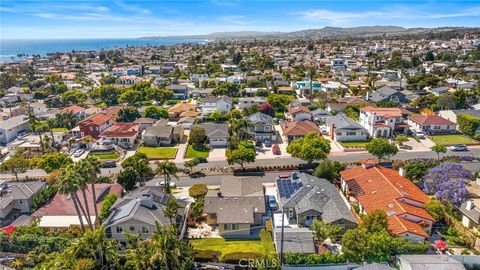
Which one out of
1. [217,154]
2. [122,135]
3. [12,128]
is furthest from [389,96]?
[12,128]

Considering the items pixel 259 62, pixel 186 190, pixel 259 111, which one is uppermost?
pixel 259 62

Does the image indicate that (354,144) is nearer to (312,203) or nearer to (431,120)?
(431,120)

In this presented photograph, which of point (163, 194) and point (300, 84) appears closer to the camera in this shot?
point (163, 194)

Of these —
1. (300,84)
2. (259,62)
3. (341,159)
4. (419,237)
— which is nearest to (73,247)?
(419,237)

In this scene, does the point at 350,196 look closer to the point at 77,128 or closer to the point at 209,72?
the point at 77,128

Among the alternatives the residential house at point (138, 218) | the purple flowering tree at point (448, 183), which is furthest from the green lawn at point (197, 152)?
the purple flowering tree at point (448, 183)

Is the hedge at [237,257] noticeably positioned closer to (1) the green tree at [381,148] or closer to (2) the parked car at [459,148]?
(1) the green tree at [381,148]
